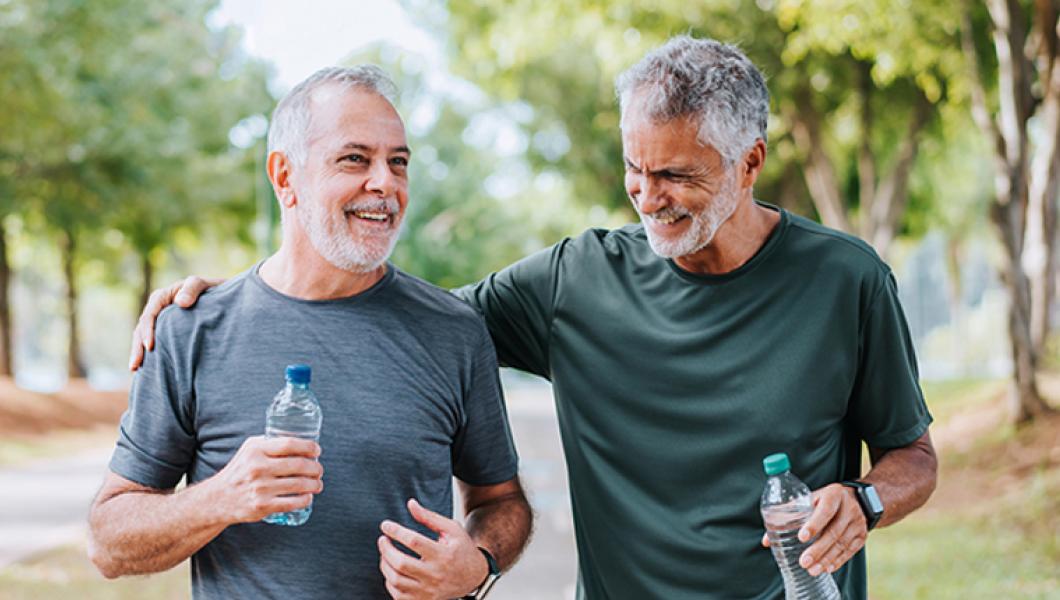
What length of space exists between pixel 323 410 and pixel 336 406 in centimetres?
3

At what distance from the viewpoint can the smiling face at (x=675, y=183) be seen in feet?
10.5

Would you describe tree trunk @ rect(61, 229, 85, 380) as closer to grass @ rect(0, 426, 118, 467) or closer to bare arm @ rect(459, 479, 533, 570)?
grass @ rect(0, 426, 118, 467)

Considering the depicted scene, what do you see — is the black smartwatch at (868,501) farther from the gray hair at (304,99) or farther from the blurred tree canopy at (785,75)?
the blurred tree canopy at (785,75)

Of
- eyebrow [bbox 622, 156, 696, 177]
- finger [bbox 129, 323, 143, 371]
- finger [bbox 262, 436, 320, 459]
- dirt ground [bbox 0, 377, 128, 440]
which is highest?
dirt ground [bbox 0, 377, 128, 440]

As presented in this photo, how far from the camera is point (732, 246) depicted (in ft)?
11.0

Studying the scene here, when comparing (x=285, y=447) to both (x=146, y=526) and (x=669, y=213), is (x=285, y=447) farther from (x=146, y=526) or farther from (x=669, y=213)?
(x=669, y=213)

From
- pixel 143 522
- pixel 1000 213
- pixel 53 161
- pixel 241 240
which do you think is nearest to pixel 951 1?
pixel 1000 213

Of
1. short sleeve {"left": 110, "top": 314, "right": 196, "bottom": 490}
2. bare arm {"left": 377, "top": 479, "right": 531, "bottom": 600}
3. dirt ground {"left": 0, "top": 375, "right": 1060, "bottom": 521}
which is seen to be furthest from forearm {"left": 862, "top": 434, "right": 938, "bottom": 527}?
dirt ground {"left": 0, "top": 375, "right": 1060, "bottom": 521}

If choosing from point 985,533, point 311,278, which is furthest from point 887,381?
point 985,533

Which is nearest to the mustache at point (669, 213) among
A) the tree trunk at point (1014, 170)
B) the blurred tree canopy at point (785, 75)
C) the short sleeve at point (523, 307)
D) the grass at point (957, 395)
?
the short sleeve at point (523, 307)

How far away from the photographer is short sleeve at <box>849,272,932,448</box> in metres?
3.25

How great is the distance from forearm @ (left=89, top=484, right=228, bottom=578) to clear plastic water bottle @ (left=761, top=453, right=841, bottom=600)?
4.34 feet

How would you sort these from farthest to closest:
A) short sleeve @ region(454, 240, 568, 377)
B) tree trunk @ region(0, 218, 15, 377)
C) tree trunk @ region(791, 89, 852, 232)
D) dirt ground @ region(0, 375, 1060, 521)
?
tree trunk @ region(0, 218, 15, 377) < tree trunk @ region(791, 89, 852, 232) < dirt ground @ region(0, 375, 1060, 521) < short sleeve @ region(454, 240, 568, 377)

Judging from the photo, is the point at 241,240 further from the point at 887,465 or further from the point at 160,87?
the point at 887,465
